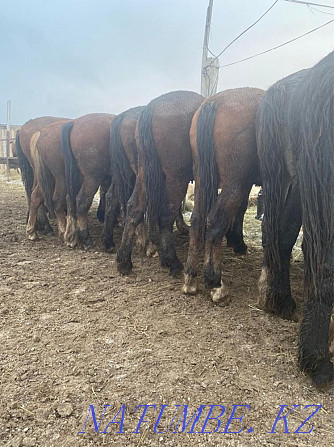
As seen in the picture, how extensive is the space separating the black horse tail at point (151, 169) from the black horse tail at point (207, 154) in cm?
62

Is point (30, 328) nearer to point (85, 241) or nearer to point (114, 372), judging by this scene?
point (114, 372)

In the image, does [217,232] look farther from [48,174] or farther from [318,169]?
[48,174]

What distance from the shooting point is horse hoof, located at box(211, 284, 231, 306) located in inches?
111

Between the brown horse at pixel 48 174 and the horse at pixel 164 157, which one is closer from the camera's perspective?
the horse at pixel 164 157

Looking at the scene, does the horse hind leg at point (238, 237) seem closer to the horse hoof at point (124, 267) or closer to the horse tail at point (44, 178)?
the horse hoof at point (124, 267)

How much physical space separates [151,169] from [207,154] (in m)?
0.76

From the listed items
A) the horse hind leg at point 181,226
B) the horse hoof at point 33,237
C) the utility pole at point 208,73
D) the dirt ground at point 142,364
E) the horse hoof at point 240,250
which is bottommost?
the dirt ground at point 142,364

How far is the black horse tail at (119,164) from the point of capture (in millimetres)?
3887

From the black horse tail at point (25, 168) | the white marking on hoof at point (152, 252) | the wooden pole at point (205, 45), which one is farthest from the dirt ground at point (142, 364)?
the wooden pole at point (205, 45)

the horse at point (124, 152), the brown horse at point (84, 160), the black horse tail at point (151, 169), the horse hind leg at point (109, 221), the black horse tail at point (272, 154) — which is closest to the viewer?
the black horse tail at point (272, 154)

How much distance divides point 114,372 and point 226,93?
2.43 metres

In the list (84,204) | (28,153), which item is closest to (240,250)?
(84,204)

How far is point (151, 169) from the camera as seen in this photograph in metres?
3.27

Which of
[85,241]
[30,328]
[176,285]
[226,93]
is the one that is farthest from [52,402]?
[85,241]
